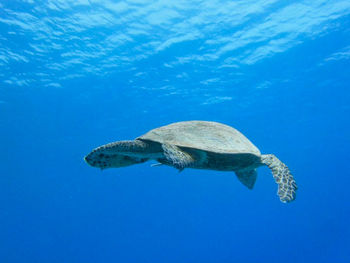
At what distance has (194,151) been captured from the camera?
4535 mm

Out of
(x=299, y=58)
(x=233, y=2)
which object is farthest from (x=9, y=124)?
(x=299, y=58)

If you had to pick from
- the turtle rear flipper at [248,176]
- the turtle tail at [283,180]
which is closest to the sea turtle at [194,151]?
the turtle tail at [283,180]

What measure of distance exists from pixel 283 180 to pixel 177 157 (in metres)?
2.09

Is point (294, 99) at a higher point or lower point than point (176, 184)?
lower

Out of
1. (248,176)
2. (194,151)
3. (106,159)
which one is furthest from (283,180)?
(106,159)

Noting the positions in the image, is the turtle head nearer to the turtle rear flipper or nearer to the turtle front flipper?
the turtle front flipper

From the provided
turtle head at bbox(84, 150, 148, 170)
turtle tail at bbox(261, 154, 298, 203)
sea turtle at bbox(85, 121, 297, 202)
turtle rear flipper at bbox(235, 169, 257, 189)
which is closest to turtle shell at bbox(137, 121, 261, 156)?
sea turtle at bbox(85, 121, 297, 202)

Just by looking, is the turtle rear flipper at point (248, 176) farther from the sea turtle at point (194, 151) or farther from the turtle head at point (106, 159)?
the turtle head at point (106, 159)

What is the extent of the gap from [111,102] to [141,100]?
2.98 metres

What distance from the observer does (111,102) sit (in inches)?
1024

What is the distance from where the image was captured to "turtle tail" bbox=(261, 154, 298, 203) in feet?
14.6

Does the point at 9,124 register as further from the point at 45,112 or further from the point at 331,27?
the point at 331,27

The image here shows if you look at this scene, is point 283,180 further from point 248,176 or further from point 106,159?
point 106,159

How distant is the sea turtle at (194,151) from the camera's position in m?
4.36
